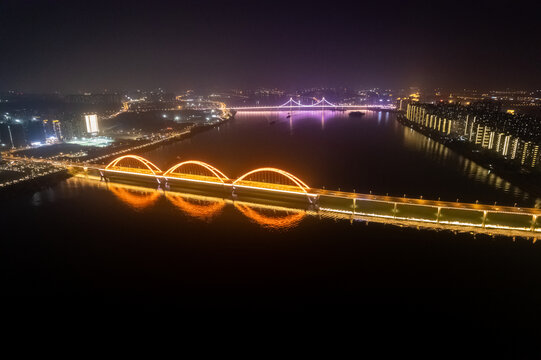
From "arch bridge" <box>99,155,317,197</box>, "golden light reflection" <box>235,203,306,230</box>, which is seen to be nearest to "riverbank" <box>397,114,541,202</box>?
"arch bridge" <box>99,155,317,197</box>

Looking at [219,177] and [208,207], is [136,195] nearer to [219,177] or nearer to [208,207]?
[219,177]

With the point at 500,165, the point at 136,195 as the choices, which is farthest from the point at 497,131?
the point at 136,195

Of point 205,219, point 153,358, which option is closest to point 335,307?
point 153,358

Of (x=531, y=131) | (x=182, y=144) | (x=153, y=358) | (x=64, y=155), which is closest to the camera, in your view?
(x=153, y=358)

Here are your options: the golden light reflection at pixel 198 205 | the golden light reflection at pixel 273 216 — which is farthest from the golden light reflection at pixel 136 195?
the golden light reflection at pixel 273 216

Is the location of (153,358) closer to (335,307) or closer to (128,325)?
(128,325)

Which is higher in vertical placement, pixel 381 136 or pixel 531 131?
pixel 531 131

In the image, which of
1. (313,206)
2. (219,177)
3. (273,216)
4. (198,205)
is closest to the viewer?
(273,216)
